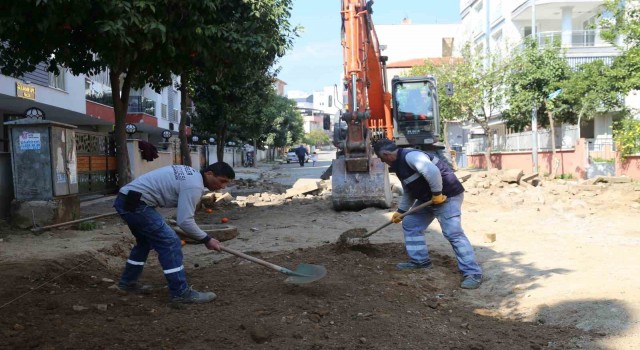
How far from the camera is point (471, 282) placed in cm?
582

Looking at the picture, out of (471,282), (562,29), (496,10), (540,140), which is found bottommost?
A: (471,282)

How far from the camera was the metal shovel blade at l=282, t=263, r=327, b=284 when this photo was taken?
16.7 ft

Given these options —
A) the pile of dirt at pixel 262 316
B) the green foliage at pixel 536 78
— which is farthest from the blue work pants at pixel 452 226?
the green foliage at pixel 536 78

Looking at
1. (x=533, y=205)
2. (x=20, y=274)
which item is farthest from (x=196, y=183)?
(x=533, y=205)

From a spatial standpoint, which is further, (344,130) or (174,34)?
(344,130)

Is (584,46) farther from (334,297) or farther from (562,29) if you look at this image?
(334,297)

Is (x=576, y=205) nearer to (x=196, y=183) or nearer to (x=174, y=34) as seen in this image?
(x=174, y=34)

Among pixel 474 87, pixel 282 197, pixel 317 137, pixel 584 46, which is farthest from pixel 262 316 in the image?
pixel 317 137

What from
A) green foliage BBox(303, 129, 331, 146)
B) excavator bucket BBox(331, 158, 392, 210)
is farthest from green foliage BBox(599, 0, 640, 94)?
green foliage BBox(303, 129, 331, 146)

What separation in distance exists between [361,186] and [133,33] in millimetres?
5072

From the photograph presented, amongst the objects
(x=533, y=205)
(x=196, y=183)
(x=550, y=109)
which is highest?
(x=550, y=109)

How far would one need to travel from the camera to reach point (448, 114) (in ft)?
94.8

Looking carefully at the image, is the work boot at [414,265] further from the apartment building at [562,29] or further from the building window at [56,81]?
the apartment building at [562,29]

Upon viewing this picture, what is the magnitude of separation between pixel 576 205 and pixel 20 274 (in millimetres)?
10706
